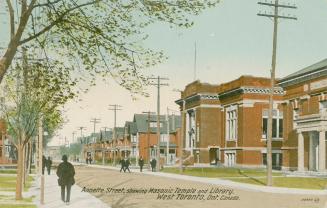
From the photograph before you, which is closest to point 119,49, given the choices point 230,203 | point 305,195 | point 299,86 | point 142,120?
point 230,203

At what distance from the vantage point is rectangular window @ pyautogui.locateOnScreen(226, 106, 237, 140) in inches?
2458

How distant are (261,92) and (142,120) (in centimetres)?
4853

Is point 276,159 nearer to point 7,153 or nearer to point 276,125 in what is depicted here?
point 276,125

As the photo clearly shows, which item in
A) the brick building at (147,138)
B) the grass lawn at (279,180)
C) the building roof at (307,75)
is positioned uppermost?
the building roof at (307,75)

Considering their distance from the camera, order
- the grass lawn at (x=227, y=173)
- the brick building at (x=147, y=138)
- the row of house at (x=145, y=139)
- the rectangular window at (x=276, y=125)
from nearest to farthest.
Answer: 1. the grass lawn at (x=227, y=173)
2. the rectangular window at (x=276, y=125)
3. the row of house at (x=145, y=139)
4. the brick building at (x=147, y=138)

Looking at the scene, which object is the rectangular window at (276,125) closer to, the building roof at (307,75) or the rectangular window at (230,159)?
the rectangular window at (230,159)

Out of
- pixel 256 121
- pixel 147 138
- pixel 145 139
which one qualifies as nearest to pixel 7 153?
pixel 147 138

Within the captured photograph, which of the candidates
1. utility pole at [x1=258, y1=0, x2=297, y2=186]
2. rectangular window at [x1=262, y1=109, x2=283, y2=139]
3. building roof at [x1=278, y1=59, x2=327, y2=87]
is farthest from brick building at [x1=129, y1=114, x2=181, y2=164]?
utility pole at [x1=258, y1=0, x2=297, y2=186]

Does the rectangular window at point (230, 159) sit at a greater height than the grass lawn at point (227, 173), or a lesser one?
greater

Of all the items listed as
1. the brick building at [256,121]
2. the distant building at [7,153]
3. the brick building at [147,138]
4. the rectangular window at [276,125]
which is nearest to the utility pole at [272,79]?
the brick building at [256,121]

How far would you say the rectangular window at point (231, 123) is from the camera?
2458 inches

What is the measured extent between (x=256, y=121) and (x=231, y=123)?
4.95 metres

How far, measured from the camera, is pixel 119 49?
37.9 feet

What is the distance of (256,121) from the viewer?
5966cm
